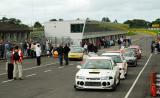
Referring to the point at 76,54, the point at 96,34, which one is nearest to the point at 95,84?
the point at 76,54

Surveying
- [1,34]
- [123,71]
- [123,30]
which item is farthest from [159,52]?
[123,30]

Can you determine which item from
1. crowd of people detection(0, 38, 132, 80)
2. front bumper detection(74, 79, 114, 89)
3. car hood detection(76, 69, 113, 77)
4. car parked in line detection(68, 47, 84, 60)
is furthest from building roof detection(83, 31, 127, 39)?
front bumper detection(74, 79, 114, 89)

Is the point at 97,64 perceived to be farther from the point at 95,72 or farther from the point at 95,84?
the point at 95,84

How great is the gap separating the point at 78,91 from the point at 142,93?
2466 millimetres

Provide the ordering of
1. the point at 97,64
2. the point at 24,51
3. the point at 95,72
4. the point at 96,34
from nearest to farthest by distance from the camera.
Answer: the point at 95,72
the point at 97,64
the point at 24,51
the point at 96,34

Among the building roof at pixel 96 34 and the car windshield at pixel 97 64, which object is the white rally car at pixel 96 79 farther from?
the building roof at pixel 96 34

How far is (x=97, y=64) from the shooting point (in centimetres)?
1995

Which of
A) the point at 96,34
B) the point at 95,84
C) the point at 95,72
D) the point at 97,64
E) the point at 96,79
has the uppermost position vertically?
the point at 96,34

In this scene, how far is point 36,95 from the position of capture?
17.0 m

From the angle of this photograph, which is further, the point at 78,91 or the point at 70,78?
the point at 70,78

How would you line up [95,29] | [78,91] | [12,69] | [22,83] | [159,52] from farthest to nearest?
[95,29]
[159,52]
[12,69]
[22,83]
[78,91]

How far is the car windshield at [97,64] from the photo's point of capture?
19.7 m

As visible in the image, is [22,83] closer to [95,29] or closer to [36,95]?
[36,95]

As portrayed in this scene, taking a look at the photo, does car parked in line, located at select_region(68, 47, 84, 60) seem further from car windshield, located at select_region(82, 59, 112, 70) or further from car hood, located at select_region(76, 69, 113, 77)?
car hood, located at select_region(76, 69, 113, 77)
